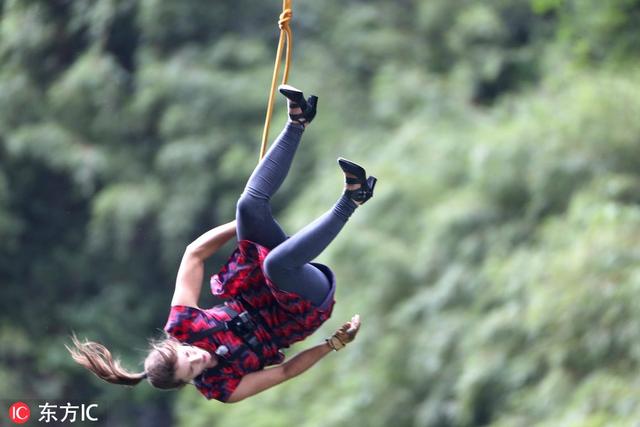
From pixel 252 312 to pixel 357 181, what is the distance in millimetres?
509

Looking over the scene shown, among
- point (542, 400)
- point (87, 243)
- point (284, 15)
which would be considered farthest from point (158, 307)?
point (284, 15)

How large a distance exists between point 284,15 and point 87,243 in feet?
27.7

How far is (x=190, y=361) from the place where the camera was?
2.79m

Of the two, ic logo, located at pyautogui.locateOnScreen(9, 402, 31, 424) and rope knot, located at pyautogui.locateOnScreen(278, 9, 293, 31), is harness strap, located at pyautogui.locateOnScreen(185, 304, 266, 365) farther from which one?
ic logo, located at pyautogui.locateOnScreen(9, 402, 31, 424)

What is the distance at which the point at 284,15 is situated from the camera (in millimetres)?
3176

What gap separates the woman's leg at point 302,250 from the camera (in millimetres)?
2764

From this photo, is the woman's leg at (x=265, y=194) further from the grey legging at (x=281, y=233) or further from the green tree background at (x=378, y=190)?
the green tree background at (x=378, y=190)

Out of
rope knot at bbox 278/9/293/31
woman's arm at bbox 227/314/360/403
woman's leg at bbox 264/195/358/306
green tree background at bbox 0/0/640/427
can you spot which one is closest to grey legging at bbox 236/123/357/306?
woman's leg at bbox 264/195/358/306

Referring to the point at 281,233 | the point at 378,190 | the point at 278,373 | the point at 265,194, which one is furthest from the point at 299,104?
the point at 378,190

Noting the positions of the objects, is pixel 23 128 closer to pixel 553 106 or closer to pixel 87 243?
pixel 87 243

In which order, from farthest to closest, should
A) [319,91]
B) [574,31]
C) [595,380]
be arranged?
[319,91] < [574,31] < [595,380]

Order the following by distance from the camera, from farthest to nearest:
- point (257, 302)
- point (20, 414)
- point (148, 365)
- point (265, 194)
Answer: point (20, 414) < point (257, 302) < point (265, 194) < point (148, 365)

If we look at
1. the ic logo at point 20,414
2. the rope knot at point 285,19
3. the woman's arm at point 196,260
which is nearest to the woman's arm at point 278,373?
the woman's arm at point 196,260

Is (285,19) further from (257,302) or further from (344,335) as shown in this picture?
(344,335)
